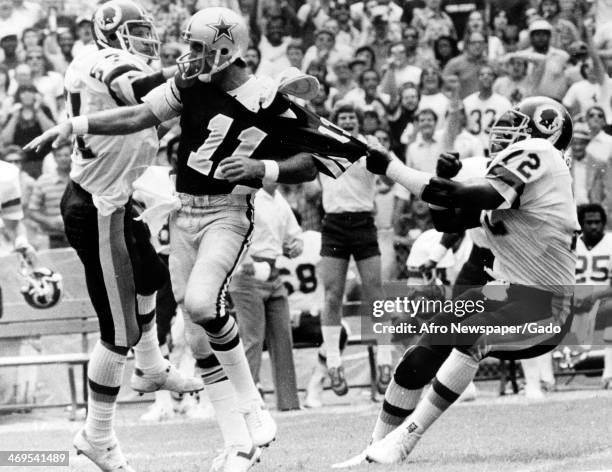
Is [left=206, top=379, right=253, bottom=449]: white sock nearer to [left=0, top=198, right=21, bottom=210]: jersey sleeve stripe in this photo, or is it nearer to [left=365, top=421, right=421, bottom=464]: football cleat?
[left=365, top=421, right=421, bottom=464]: football cleat

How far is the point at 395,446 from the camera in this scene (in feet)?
24.6

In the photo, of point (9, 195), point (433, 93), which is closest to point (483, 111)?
point (433, 93)

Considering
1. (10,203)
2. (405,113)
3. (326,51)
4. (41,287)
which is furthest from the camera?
(326,51)

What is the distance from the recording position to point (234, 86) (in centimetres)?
723

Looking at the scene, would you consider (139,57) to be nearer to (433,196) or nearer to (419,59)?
(433,196)

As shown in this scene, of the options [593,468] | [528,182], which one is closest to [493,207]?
[528,182]

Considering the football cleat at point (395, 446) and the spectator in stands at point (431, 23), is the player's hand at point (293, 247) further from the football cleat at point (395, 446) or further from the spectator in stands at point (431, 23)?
the spectator in stands at point (431, 23)

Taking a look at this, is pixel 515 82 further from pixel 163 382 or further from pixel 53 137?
pixel 53 137

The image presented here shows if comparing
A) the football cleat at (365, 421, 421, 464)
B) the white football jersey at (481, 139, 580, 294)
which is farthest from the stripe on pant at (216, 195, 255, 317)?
the white football jersey at (481, 139, 580, 294)

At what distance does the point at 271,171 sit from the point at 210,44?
71 centimetres

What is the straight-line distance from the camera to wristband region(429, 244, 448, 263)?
10.3m

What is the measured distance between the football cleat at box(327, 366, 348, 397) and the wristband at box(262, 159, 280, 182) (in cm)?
486

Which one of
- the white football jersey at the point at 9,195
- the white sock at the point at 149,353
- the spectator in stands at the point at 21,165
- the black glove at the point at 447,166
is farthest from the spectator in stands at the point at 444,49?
the black glove at the point at 447,166

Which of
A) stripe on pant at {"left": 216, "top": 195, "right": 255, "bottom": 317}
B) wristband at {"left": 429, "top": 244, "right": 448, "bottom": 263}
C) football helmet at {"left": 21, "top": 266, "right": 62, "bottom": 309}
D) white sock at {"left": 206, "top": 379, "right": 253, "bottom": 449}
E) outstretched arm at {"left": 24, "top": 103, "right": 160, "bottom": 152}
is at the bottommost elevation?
football helmet at {"left": 21, "top": 266, "right": 62, "bottom": 309}
